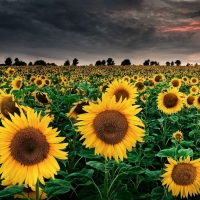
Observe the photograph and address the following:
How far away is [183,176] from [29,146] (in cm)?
158

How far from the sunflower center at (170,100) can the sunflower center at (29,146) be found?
4.25 m

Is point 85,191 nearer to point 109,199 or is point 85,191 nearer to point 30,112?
point 109,199

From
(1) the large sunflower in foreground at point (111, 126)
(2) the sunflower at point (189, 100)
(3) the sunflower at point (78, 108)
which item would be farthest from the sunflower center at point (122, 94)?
(2) the sunflower at point (189, 100)

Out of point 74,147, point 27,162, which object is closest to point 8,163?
point 27,162

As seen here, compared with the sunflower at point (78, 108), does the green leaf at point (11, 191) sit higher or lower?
lower

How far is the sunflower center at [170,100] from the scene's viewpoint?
6266 mm

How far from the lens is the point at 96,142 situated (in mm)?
2732

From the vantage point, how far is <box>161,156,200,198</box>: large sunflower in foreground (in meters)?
3.21

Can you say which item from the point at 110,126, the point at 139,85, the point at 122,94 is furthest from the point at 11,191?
the point at 139,85

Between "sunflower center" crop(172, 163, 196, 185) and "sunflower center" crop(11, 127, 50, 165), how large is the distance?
1393 mm

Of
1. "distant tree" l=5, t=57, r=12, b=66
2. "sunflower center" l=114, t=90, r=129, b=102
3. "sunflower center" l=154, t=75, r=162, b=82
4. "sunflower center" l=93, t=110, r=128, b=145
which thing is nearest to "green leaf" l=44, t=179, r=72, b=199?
"sunflower center" l=93, t=110, r=128, b=145

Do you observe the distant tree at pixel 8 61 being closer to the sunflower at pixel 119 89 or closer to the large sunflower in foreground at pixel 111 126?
the sunflower at pixel 119 89

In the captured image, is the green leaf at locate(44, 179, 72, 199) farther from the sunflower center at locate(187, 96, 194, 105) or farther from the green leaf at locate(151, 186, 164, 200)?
the sunflower center at locate(187, 96, 194, 105)

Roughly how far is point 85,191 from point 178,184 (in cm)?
85
